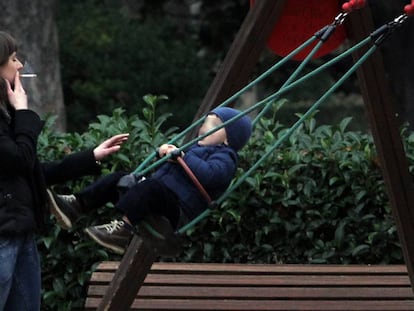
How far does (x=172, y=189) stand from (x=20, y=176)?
0.62 meters

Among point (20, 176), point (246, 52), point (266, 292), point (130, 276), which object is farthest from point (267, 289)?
point (20, 176)

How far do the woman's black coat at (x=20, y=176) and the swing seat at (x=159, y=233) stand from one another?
44 cm

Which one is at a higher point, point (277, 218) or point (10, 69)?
point (10, 69)

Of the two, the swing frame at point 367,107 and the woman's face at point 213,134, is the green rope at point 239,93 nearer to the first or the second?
the woman's face at point 213,134

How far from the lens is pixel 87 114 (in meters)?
13.8

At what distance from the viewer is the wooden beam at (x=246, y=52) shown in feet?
19.2

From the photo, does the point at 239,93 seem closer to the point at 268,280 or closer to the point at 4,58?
the point at 4,58

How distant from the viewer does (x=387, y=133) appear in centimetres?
601

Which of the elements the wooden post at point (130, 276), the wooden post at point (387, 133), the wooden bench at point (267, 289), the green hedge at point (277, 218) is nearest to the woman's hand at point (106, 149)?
the wooden post at point (130, 276)

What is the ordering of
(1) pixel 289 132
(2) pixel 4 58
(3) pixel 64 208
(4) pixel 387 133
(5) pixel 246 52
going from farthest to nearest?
(4) pixel 387 133 < (5) pixel 246 52 < (3) pixel 64 208 < (1) pixel 289 132 < (2) pixel 4 58

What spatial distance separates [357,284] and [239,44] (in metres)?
1.63

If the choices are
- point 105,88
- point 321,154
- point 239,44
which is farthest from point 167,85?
point 239,44

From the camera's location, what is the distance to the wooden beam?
5863 millimetres

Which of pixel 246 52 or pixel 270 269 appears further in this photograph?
pixel 270 269
